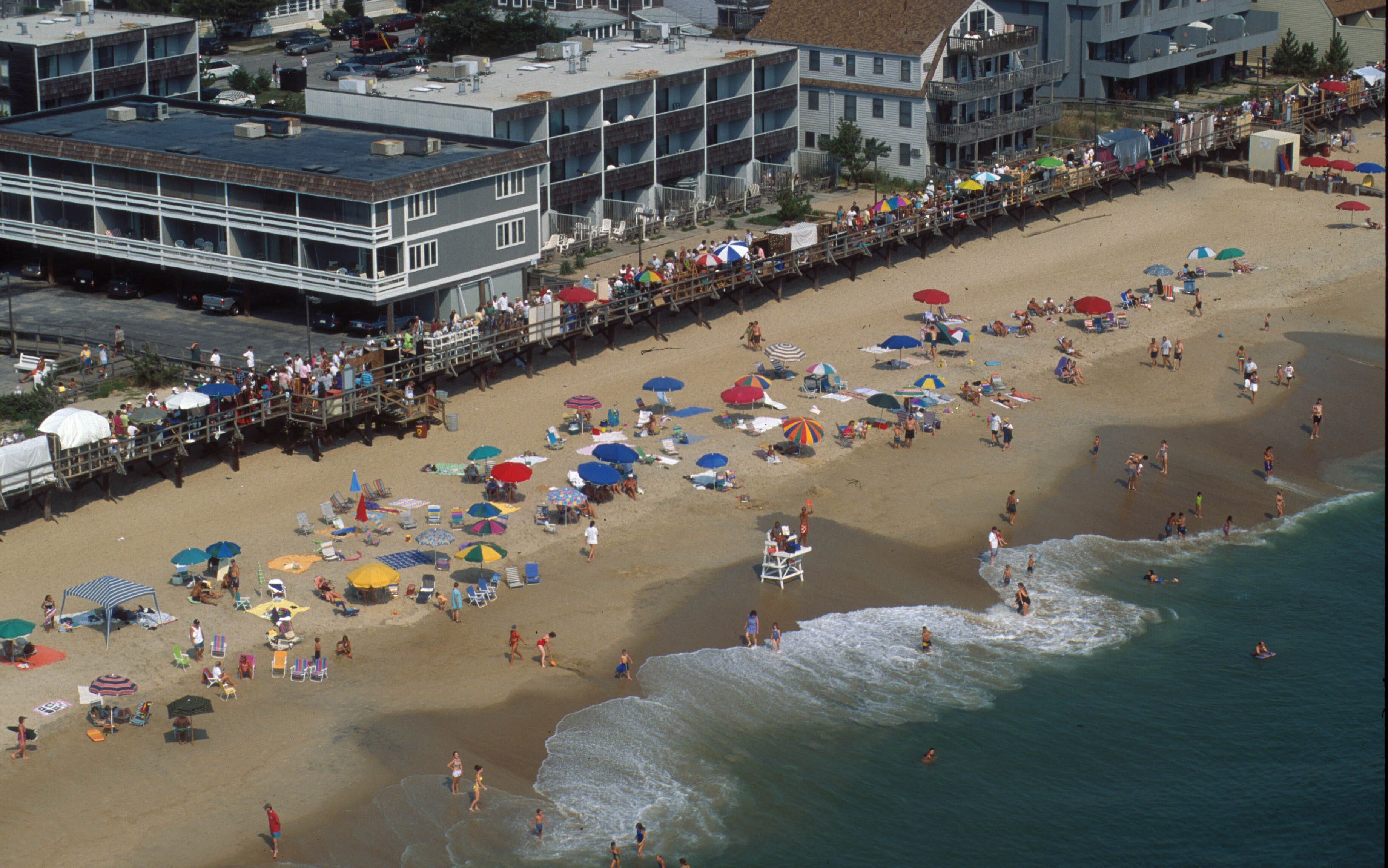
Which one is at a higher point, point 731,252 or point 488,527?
point 731,252

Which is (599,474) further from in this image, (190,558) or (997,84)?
(997,84)

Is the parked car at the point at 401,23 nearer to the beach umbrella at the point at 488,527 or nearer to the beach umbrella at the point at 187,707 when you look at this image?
the beach umbrella at the point at 488,527

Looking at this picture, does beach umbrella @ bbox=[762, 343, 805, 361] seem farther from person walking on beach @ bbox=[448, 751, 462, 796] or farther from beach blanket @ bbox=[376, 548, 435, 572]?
person walking on beach @ bbox=[448, 751, 462, 796]

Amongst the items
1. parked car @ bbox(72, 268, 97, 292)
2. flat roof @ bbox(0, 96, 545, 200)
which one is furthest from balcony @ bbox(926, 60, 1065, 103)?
parked car @ bbox(72, 268, 97, 292)

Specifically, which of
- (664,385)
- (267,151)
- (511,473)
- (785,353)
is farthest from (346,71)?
(511,473)

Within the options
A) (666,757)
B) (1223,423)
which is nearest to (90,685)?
(666,757)

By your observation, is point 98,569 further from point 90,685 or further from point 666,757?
point 666,757
